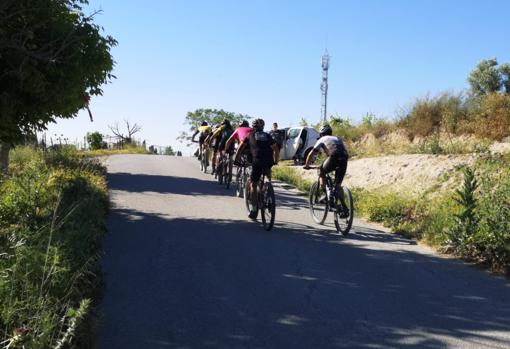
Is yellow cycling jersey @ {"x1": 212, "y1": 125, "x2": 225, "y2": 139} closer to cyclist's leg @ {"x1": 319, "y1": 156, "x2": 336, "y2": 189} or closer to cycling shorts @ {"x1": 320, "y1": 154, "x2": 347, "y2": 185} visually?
cyclist's leg @ {"x1": 319, "y1": 156, "x2": 336, "y2": 189}

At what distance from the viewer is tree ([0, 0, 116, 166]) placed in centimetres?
846

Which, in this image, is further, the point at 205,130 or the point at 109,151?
the point at 109,151

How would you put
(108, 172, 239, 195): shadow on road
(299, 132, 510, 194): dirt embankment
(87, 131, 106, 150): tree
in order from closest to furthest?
(299, 132, 510, 194): dirt embankment → (108, 172, 239, 195): shadow on road → (87, 131, 106, 150): tree

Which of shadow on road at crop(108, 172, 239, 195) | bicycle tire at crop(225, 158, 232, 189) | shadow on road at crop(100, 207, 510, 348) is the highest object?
bicycle tire at crop(225, 158, 232, 189)

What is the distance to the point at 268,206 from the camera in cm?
981

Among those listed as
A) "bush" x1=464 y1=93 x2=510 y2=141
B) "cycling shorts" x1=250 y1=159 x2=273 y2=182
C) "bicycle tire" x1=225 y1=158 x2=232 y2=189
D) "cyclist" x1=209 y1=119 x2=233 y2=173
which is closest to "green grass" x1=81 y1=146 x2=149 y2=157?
"cyclist" x1=209 y1=119 x2=233 y2=173

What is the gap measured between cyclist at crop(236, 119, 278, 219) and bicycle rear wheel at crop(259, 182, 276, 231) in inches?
11.7

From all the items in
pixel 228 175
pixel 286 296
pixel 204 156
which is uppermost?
pixel 204 156

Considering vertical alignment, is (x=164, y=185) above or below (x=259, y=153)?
below

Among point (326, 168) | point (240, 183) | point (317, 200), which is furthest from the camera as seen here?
point (240, 183)

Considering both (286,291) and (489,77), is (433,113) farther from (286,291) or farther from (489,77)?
(489,77)

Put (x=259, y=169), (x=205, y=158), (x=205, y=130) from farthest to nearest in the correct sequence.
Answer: (x=205, y=158), (x=205, y=130), (x=259, y=169)

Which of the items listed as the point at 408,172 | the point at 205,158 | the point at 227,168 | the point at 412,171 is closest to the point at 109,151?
the point at 205,158

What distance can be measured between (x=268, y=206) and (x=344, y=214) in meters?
1.35
